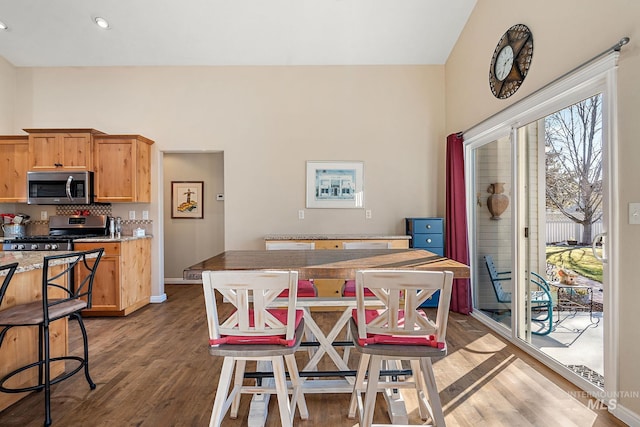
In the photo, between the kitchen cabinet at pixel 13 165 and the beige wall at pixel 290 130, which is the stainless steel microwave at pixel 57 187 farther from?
the beige wall at pixel 290 130

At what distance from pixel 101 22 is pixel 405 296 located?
4.49 m

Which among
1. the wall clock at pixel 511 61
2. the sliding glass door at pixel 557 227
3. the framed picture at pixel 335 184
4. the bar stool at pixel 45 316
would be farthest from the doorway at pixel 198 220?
the wall clock at pixel 511 61

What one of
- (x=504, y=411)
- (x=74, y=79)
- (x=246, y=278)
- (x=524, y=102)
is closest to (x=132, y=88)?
(x=74, y=79)

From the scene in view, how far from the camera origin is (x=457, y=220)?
13.1 ft

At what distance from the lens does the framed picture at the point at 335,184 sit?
4.54 meters

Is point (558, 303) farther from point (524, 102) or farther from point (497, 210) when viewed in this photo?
point (524, 102)

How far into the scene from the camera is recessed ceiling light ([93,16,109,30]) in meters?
3.81

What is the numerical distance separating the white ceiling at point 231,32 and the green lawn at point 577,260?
2.84 m

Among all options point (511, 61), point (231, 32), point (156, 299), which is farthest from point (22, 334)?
point (511, 61)

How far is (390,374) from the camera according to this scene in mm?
1970

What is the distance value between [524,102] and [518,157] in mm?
498

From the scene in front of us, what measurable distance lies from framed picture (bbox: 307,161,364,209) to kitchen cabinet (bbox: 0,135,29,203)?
11.6 feet

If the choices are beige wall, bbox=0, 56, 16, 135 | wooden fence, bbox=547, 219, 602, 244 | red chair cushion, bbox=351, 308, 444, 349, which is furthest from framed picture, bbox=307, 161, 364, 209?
beige wall, bbox=0, 56, 16, 135

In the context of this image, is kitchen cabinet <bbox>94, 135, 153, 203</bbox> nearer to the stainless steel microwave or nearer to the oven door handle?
the stainless steel microwave
